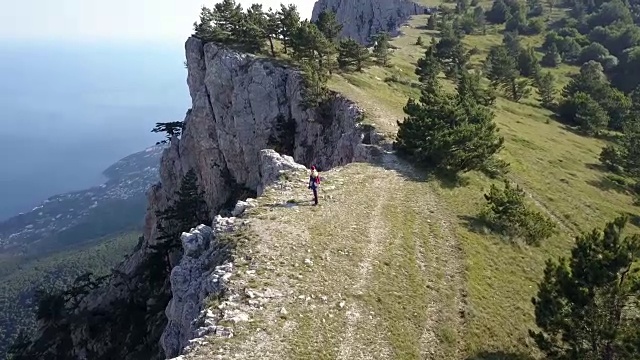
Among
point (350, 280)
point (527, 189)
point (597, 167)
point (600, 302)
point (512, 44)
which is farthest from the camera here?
point (512, 44)

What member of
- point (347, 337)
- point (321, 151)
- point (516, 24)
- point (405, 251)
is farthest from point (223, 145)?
point (516, 24)

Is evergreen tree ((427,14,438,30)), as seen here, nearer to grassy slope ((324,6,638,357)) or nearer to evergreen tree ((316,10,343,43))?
grassy slope ((324,6,638,357))

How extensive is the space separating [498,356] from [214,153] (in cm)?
5682

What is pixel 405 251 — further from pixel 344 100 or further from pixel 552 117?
pixel 552 117

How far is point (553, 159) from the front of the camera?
170 ft

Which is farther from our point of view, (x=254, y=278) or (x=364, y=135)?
(x=364, y=135)

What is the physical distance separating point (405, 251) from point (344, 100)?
3090 centimetres

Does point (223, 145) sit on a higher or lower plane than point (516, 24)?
lower

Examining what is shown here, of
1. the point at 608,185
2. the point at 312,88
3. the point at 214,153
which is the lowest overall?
the point at 608,185

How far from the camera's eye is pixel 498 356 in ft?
65.3

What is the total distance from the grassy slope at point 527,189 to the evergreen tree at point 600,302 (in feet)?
9.28

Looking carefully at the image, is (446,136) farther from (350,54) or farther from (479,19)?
(479,19)

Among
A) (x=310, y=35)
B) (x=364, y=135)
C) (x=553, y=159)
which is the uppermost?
(x=310, y=35)

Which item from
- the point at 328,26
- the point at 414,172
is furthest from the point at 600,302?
the point at 328,26
